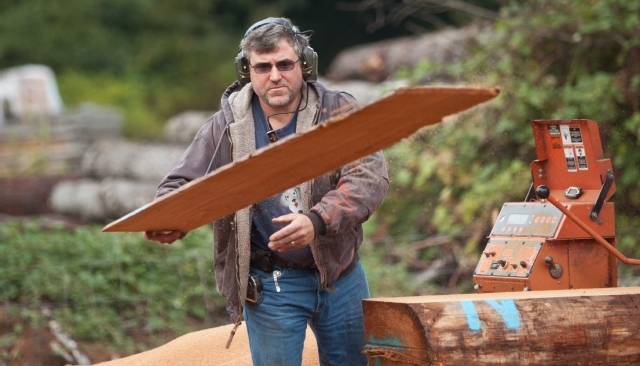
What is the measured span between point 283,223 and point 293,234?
26 centimetres

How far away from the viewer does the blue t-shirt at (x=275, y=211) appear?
388 centimetres

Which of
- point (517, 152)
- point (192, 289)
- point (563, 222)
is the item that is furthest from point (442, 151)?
point (563, 222)

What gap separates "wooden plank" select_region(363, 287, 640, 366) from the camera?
11.3 feet

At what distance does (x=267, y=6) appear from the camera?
2309 cm

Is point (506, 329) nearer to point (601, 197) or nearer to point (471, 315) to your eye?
point (471, 315)

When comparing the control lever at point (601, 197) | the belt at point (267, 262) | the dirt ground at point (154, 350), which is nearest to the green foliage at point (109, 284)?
the dirt ground at point (154, 350)

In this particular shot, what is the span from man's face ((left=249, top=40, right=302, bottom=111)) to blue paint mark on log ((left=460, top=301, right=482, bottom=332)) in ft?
3.72

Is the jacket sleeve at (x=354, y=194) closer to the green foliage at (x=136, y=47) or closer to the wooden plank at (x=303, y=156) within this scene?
the wooden plank at (x=303, y=156)

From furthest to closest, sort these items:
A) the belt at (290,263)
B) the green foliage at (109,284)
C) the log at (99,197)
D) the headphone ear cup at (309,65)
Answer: the log at (99,197)
the green foliage at (109,284)
the headphone ear cup at (309,65)
the belt at (290,263)

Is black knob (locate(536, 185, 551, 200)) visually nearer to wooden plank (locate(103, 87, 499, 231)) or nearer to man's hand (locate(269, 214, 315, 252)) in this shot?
wooden plank (locate(103, 87, 499, 231))

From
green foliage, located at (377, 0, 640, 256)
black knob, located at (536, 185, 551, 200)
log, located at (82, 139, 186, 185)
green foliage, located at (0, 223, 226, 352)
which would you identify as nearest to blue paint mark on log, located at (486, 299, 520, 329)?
black knob, located at (536, 185, 551, 200)

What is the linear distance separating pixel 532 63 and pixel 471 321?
6.15m

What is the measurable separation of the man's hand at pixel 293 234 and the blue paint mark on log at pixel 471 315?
63 cm

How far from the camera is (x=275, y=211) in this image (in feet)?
12.9
